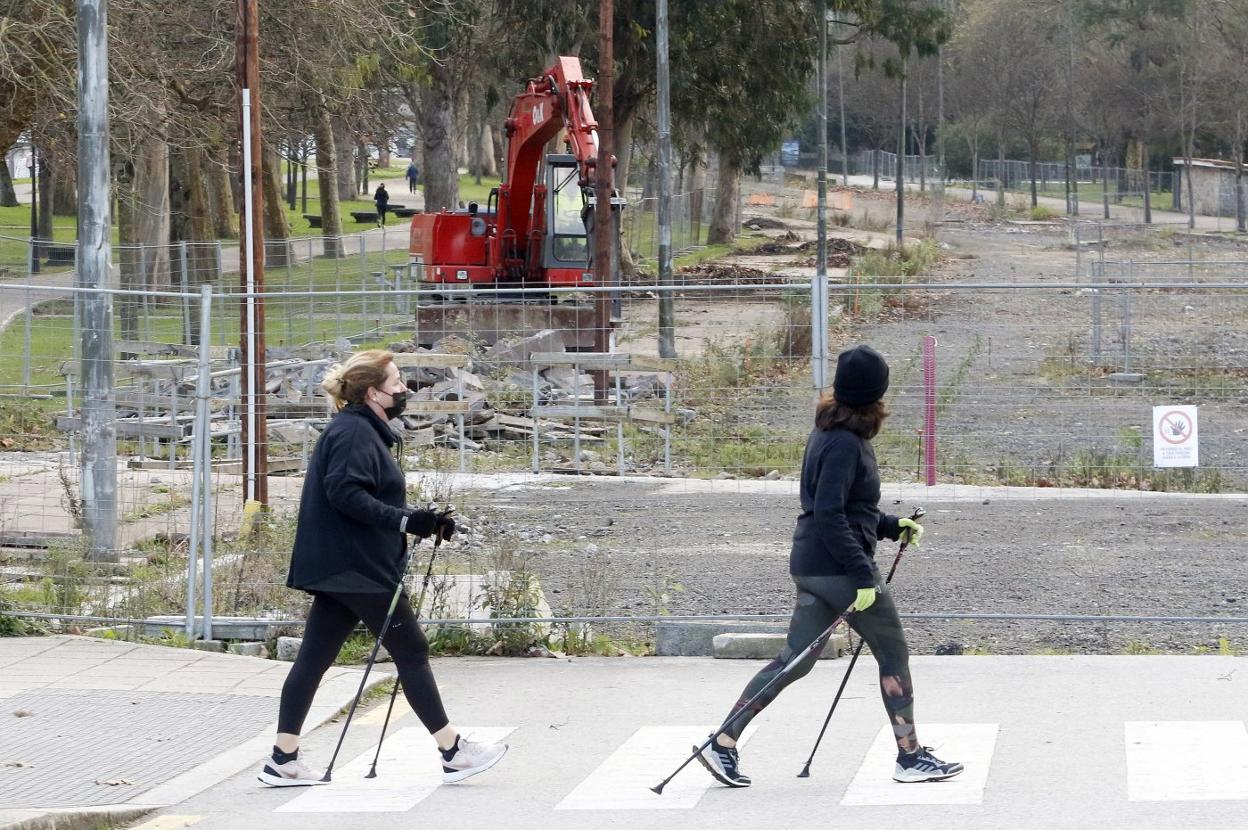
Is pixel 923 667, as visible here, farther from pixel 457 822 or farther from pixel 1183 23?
pixel 1183 23

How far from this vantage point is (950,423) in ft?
37.8

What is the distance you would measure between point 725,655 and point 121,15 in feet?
45.8

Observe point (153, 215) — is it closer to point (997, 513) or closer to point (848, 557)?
point (997, 513)

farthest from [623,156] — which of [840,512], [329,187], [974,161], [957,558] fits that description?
[974,161]

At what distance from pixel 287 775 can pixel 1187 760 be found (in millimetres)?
3783

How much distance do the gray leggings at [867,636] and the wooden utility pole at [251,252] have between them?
202 inches

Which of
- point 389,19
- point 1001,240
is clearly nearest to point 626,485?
point 389,19

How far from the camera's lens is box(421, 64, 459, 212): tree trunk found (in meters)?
45.2

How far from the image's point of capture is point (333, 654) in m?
7.01

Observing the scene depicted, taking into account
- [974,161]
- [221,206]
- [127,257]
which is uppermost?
[974,161]

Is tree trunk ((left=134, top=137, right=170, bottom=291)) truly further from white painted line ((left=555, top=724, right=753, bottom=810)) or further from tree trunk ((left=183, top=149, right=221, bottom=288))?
white painted line ((left=555, top=724, right=753, bottom=810))

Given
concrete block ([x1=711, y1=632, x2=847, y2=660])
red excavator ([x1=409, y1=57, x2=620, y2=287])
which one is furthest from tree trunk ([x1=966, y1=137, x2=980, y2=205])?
concrete block ([x1=711, y1=632, x2=847, y2=660])

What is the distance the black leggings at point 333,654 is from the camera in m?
6.92

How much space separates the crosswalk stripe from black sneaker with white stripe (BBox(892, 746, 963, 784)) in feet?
9.35
